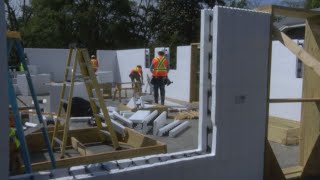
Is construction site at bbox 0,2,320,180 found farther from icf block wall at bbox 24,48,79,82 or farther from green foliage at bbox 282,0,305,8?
green foliage at bbox 282,0,305,8

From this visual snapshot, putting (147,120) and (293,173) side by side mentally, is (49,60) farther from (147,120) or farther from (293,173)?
(293,173)

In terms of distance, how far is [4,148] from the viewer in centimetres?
325

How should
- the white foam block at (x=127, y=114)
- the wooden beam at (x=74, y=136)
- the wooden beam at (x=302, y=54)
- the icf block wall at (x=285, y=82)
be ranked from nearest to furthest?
the wooden beam at (x=302, y=54)
the wooden beam at (x=74, y=136)
the white foam block at (x=127, y=114)
the icf block wall at (x=285, y=82)

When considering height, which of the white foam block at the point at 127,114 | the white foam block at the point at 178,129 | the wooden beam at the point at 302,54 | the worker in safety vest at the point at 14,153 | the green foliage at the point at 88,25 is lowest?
the white foam block at the point at 178,129

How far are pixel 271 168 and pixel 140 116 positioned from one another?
475cm

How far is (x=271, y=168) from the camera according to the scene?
513cm

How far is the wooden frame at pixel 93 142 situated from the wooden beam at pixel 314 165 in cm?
218

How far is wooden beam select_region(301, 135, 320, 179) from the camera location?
550cm

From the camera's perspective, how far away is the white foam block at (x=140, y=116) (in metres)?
9.17

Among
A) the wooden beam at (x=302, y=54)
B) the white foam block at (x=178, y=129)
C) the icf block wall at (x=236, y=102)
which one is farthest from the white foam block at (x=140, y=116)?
the wooden beam at (x=302, y=54)

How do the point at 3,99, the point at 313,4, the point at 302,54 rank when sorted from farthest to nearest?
the point at 313,4 < the point at 302,54 < the point at 3,99

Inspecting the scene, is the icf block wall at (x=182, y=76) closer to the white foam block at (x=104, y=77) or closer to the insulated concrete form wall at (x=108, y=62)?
the white foam block at (x=104, y=77)

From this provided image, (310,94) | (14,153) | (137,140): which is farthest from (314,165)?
(14,153)

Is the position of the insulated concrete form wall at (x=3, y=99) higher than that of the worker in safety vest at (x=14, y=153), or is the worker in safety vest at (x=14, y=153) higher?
the insulated concrete form wall at (x=3, y=99)
